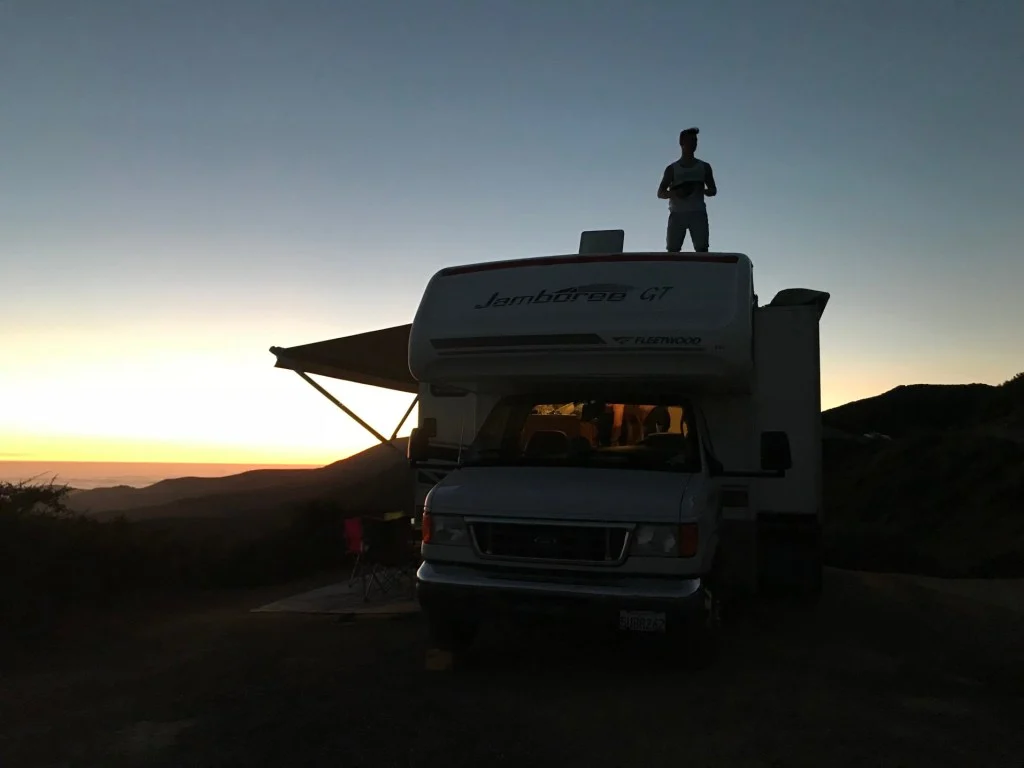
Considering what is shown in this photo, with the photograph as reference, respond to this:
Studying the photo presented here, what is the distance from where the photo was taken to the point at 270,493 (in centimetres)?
4097

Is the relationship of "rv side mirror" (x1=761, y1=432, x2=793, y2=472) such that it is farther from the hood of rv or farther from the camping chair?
the camping chair

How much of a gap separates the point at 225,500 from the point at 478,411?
113ft

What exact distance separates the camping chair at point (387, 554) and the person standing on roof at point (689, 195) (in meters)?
4.51

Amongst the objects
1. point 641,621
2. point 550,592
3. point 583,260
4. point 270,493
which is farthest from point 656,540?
point 270,493

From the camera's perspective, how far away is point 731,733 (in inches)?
195

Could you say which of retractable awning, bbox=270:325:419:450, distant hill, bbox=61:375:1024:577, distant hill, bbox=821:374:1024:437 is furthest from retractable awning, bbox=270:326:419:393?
distant hill, bbox=821:374:1024:437

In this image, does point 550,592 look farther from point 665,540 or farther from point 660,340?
point 660,340

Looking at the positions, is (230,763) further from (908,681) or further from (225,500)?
(225,500)

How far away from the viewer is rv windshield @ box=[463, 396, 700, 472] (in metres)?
6.46

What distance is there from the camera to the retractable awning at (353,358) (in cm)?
1097

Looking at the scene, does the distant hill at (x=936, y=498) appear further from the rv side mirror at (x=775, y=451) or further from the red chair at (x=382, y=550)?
the rv side mirror at (x=775, y=451)

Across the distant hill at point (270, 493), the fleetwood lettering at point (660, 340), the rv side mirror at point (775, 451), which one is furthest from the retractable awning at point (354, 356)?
the rv side mirror at point (775, 451)

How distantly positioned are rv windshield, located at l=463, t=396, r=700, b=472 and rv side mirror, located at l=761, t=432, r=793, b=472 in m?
0.48

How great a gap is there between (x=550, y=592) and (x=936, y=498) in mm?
24154
